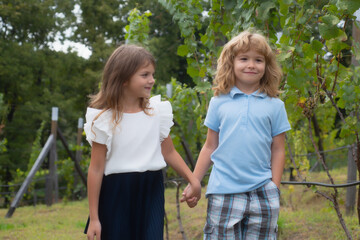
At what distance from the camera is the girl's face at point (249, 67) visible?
6.95ft

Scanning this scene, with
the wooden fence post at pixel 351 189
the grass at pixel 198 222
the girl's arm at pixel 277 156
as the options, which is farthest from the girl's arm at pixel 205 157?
the wooden fence post at pixel 351 189

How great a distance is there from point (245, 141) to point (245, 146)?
2cm

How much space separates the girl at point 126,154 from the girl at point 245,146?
176 mm

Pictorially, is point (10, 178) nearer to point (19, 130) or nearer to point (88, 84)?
point (19, 130)

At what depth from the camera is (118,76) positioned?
6.97ft

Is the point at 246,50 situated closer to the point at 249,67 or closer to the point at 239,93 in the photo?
the point at 249,67

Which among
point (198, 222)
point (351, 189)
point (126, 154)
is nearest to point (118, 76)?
point (126, 154)

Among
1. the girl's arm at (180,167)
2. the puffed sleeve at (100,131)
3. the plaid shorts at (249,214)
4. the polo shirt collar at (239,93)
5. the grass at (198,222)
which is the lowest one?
the grass at (198,222)

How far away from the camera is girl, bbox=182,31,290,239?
2029mm

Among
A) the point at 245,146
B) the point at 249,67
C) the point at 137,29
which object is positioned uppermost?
the point at 137,29

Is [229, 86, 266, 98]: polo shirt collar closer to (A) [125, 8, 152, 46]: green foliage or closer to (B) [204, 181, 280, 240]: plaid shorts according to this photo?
(B) [204, 181, 280, 240]: plaid shorts

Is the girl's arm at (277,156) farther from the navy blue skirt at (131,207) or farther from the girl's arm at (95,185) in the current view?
the girl's arm at (95,185)

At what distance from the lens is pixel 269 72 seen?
2.19 metres

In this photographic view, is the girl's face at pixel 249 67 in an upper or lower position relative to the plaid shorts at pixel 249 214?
upper
